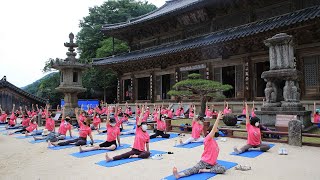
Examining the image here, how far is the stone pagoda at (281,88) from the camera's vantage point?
36.7 ft

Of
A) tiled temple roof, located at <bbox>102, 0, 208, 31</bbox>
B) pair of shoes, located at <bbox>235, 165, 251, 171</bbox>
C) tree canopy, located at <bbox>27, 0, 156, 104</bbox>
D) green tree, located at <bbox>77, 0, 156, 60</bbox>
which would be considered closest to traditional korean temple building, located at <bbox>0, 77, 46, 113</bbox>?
tree canopy, located at <bbox>27, 0, 156, 104</bbox>

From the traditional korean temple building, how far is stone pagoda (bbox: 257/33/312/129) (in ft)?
88.4

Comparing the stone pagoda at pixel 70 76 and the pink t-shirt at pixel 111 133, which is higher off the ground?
the stone pagoda at pixel 70 76

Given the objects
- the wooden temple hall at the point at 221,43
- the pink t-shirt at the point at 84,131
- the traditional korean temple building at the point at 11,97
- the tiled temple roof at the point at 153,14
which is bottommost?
the pink t-shirt at the point at 84,131

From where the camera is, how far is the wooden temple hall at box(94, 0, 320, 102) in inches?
599

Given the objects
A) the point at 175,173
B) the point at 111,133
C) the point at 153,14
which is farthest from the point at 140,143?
the point at 153,14

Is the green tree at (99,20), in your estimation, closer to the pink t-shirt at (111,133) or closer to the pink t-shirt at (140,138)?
the pink t-shirt at (111,133)

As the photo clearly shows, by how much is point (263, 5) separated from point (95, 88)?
86.2 ft

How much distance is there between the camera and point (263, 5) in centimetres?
1803

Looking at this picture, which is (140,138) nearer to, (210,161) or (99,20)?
(210,161)

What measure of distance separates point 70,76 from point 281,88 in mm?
13890

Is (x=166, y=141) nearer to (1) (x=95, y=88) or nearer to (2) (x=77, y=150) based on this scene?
(2) (x=77, y=150)

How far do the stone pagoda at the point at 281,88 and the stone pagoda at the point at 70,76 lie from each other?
42.0 ft

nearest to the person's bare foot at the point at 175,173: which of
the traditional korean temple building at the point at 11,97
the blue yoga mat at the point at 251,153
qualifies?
the blue yoga mat at the point at 251,153
